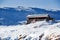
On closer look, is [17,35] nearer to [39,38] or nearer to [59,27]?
[39,38]

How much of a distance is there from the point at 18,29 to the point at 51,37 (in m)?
2.56

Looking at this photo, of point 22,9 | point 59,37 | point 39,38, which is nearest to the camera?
point 59,37

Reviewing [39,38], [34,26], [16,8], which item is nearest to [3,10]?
[16,8]

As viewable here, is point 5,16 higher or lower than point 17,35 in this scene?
lower

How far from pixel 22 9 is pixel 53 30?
989 inches

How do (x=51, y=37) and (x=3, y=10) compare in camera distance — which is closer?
(x=51, y=37)

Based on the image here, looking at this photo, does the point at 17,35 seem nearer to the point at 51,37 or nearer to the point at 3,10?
the point at 51,37

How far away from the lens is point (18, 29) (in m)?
11.8

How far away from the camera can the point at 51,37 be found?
31.7 feet

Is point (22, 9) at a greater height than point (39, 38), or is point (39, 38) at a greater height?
point (39, 38)

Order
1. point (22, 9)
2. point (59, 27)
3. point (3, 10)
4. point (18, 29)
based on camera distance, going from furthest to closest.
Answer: point (22, 9)
point (3, 10)
point (18, 29)
point (59, 27)

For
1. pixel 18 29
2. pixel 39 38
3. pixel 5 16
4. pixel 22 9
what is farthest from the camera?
pixel 22 9

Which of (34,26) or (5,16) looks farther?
(5,16)

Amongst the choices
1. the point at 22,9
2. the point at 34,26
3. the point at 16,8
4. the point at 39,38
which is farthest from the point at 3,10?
the point at 39,38
